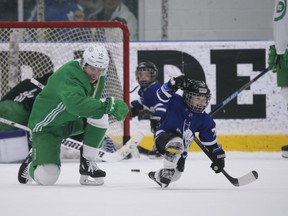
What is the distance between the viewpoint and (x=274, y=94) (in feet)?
26.7

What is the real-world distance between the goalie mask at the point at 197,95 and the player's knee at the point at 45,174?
852 millimetres

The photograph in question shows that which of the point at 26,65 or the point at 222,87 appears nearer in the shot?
the point at 26,65

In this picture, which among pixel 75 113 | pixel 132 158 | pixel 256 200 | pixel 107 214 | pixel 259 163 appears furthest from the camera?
pixel 132 158

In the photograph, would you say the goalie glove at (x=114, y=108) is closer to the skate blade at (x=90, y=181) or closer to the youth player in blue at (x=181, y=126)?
the youth player in blue at (x=181, y=126)

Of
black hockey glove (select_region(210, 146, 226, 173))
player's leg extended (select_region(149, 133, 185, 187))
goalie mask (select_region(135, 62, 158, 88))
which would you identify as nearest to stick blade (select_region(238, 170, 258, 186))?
black hockey glove (select_region(210, 146, 226, 173))

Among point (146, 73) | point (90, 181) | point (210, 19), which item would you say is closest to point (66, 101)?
point (90, 181)

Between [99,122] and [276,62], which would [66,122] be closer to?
[99,122]

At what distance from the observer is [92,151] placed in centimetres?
533

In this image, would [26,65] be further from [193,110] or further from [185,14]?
[193,110]

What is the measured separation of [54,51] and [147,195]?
3537 mm

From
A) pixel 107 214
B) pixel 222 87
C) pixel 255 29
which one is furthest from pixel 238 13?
pixel 107 214

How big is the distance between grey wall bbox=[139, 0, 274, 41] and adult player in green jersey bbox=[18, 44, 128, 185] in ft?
10.0

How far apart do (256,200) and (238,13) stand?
4557 mm

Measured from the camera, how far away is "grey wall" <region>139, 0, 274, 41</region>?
842 centimetres
